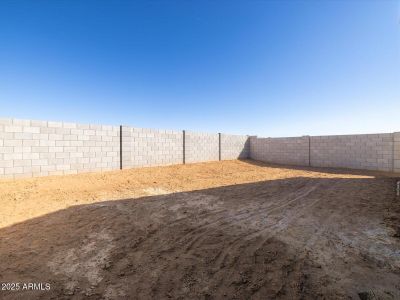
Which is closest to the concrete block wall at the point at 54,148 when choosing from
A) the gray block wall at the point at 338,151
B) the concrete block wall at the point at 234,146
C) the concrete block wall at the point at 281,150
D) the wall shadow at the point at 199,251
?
the wall shadow at the point at 199,251

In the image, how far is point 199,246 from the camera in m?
2.81

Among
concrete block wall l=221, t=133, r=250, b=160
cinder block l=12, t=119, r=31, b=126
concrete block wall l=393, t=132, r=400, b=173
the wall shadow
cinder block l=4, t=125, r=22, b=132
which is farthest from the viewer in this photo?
concrete block wall l=221, t=133, r=250, b=160

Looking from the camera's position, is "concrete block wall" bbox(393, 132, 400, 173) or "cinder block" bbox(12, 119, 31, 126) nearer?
"cinder block" bbox(12, 119, 31, 126)

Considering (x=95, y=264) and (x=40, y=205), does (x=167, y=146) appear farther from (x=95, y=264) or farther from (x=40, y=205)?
(x=95, y=264)

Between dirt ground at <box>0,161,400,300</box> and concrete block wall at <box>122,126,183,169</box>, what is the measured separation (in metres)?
3.99

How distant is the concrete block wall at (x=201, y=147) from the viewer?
12039 millimetres

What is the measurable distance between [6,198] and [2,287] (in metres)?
3.90

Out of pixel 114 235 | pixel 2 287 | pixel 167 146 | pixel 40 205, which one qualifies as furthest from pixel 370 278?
pixel 167 146

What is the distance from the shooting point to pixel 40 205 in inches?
181

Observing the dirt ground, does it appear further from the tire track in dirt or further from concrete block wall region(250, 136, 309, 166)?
concrete block wall region(250, 136, 309, 166)

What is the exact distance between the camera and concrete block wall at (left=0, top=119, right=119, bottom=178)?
6.15 m

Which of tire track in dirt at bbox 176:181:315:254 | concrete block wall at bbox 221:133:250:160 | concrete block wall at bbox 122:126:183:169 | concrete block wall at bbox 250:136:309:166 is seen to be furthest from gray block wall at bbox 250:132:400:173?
tire track in dirt at bbox 176:181:315:254

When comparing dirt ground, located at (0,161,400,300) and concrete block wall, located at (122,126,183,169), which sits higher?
concrete block wall, located at (122,126,183,169)

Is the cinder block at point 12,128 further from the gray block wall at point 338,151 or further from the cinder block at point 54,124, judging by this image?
the gray block wall at point 338,151
